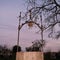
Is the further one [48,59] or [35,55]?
[48,59]

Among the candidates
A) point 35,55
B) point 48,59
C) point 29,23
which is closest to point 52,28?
point 29,23

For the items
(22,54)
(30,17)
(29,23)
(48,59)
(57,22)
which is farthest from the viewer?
(48,59)

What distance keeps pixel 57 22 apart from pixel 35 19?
2.33 m

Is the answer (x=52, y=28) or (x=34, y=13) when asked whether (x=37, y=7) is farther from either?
(x=52, y=28)

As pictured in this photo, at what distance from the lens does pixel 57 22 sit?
23.6 metres

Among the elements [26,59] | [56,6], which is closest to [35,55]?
[26,59]

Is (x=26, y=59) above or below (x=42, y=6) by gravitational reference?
below

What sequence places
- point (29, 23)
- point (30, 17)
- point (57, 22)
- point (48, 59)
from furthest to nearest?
point (48, 59)
point (57, 22)
point (30, 17)
point (29, 23)

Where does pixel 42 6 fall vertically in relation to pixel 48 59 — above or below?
above

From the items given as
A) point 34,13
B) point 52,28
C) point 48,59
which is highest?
point 34,13

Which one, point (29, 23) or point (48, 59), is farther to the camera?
point (48, 59)

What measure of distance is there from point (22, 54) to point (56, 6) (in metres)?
7.88

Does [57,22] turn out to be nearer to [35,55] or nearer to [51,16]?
[51,16]

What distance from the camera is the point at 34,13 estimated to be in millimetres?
23172
